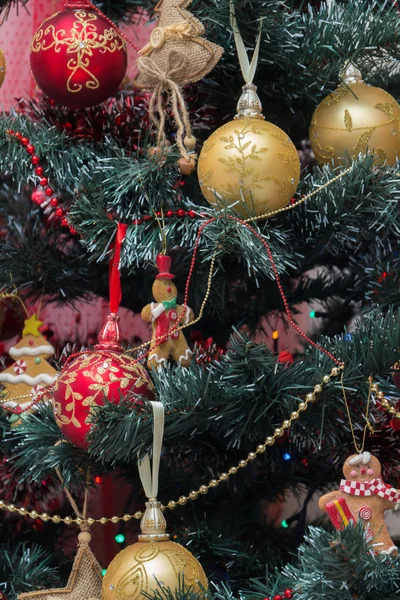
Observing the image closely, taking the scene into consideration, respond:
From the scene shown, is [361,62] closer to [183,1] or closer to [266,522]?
[183,1]

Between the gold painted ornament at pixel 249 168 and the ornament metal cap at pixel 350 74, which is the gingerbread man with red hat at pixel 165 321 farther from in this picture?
the ornament metal cap at pixel 350 74

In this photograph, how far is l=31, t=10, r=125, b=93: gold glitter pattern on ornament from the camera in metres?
0.94

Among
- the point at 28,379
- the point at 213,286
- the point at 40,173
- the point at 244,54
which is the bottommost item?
the point at 28,379

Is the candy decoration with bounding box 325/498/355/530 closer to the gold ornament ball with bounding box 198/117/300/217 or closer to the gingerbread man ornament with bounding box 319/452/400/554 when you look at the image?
the gingerbread man ornament with bounding box 319/452/400/554

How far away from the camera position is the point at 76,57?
3.08 feet

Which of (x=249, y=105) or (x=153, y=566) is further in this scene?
(x=249, y=105)

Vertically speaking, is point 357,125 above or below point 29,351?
above

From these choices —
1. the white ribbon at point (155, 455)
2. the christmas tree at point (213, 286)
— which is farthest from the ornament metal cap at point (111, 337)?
the white ribbon at point (155, 455)

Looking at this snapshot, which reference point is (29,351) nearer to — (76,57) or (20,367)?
(20,367)

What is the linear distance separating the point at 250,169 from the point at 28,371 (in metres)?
0.35

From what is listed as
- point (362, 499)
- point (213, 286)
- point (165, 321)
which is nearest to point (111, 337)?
point (165, 321)

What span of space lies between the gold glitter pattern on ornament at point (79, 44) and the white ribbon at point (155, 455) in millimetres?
369

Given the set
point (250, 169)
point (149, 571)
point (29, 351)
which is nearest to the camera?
point (149, 571)

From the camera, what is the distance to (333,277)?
3.47 ft
